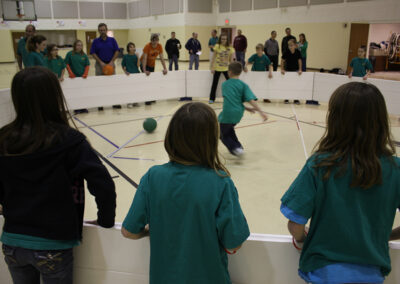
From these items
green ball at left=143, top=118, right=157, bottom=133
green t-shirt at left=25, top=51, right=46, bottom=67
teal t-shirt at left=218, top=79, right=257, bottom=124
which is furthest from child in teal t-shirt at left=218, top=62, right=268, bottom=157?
green t-shirt at left=25, top=51, right=46, bottom=67

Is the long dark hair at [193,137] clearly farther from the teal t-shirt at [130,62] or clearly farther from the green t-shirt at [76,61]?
the teal t-shirt at [130,62]

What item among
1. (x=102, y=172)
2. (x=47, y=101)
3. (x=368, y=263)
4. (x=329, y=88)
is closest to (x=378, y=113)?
(x=368, y=263)

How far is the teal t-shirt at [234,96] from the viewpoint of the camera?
16.2ft

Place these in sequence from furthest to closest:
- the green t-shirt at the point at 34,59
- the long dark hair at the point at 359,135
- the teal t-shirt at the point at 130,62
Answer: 1. the teal t-shirt at the point at 130,62
2. the green t-shirt at the point at 34,59
3. the long dark hair at the point at 359,135

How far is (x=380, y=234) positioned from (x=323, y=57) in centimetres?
1695

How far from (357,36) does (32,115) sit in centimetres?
1639

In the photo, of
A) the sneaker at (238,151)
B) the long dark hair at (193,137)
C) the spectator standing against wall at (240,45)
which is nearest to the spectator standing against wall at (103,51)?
the sneaker at (238,151)

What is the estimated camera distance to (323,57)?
17.0 meters

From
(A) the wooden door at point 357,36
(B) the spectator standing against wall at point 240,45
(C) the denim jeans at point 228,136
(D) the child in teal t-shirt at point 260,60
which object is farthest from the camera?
→ (A) the wooden door at point 357,36

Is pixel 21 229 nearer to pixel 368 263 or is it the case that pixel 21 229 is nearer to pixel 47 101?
pixel 47 101

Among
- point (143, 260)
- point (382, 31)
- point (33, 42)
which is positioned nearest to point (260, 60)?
point (33, 42)

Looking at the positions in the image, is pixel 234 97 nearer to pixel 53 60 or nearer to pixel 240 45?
pixel 53 60

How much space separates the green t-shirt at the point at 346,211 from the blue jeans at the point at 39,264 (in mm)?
1064

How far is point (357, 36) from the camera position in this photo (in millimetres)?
15344
